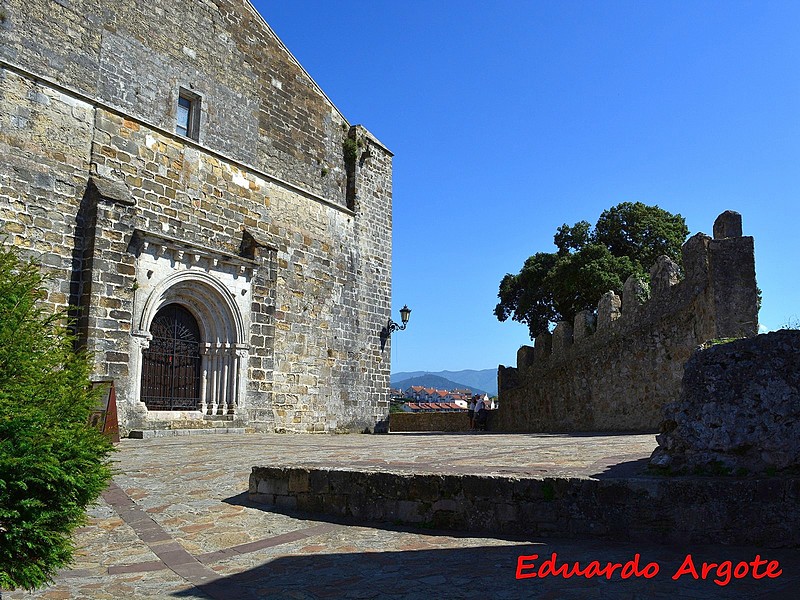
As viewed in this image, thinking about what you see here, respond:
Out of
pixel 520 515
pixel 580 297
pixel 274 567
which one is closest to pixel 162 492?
pixel 274 567

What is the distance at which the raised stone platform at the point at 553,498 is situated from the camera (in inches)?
180

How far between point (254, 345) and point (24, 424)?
12.1 m

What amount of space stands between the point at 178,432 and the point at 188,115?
6.95 m

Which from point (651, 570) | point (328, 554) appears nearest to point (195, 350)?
point (328, 554)

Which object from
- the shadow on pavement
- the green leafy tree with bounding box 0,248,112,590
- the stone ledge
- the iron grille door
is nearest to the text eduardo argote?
the shadow on pavement

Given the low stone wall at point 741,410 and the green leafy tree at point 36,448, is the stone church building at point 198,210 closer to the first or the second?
the green leafy tree at point 36,448

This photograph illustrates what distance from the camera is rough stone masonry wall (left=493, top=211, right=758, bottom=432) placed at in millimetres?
11070

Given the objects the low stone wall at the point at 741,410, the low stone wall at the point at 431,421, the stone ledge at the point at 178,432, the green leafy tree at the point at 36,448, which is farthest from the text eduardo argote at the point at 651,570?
the low stone wall at the point at 431,421

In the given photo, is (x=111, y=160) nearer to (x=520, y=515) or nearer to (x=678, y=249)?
(x=520, y=515)

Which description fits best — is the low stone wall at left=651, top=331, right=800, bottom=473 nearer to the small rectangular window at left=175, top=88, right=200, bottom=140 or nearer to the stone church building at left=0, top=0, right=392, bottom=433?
the stone church building at left=0, top=0, right=392, bottom=433

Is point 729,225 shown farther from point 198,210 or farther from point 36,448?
point 36,448

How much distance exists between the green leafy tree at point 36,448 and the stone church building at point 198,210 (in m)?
5.78

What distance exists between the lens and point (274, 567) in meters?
4.54

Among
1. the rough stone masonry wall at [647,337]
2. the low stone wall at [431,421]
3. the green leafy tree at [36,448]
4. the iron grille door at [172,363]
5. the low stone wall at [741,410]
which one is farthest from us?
the low stone wall at [431,421]
